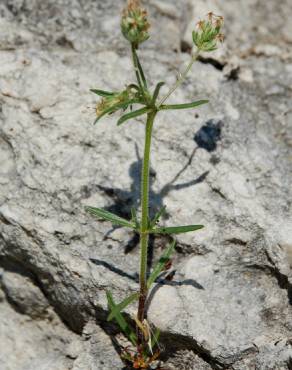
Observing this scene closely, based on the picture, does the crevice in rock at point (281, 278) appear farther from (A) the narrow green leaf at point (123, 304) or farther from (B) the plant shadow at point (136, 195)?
(A) the narrow green leaf at point (123, 304)

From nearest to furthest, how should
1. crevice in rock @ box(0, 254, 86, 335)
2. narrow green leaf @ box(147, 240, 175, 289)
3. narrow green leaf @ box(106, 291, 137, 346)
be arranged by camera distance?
narrow green leaf @ box(106, 291, 137, 346) → narrow green leaf @ box(147, 240, 175, 289) → crevice in rock @ box(0, 254, 86, 335)

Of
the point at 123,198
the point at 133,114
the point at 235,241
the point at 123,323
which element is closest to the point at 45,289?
the point at 123,323

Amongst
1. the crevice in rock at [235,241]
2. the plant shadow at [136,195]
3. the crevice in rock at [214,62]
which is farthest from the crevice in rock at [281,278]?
the crevice in rock at [214,62]

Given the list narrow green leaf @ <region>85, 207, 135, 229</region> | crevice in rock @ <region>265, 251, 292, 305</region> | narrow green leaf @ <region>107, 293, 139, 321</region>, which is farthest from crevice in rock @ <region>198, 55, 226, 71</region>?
narrow green leaf @ <region>107, 293, 139, 321</region>

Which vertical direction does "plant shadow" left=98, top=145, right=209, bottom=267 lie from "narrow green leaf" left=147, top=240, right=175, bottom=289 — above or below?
above

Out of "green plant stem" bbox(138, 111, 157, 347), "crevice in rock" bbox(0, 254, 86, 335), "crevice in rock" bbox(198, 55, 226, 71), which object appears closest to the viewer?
"green plant stem" bbox(138, 111, 157, 347)

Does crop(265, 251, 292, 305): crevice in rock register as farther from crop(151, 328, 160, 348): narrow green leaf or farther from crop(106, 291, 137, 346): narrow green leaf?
crop(106, 291, 137, 346): narrow green leaf
